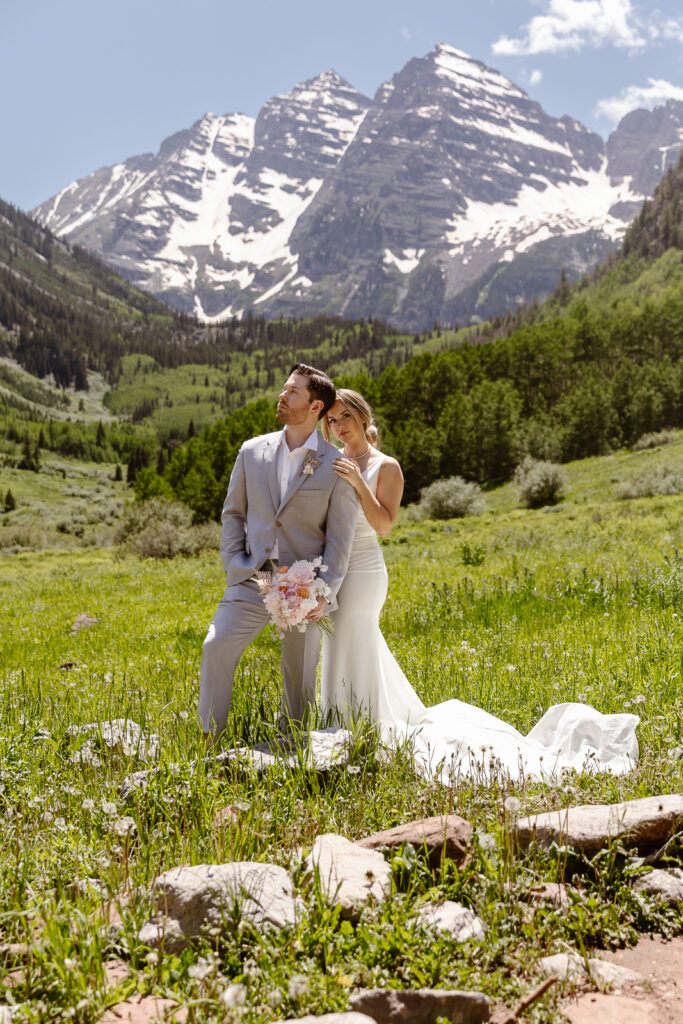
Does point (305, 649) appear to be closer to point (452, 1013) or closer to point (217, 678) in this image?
point (217, 678)

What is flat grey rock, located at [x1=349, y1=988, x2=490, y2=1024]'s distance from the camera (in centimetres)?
272

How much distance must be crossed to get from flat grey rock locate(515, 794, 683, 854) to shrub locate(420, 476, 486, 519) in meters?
39.7

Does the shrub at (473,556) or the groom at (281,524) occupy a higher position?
the groom at (281,524)

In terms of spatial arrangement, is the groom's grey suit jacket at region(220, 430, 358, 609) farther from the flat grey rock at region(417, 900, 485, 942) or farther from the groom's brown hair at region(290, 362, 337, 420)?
the flat grey rock at region(417, 900, 485, 942)

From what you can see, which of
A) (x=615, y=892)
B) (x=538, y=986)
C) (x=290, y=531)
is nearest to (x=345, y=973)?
(x=538, y=986)

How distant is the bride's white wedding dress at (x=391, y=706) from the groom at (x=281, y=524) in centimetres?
94

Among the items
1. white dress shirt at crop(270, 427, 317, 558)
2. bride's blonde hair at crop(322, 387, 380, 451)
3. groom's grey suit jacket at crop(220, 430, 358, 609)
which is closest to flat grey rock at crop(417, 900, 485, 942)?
groom's grey suit jacket at crop(220, 430, 358, 609)

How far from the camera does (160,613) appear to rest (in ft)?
57.5

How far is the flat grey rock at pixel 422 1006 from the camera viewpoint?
2.72 metres

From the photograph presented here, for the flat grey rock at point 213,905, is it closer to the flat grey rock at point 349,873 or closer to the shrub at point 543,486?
the flat grey rock at point 349,873

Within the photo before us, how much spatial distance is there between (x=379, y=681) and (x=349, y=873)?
10.7ft

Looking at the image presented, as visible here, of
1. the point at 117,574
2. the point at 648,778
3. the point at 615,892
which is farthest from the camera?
the point at 117,574

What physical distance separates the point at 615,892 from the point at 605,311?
112198 mm

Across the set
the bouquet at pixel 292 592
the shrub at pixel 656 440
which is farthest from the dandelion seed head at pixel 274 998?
the shrub at pixel 656 440
